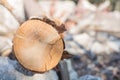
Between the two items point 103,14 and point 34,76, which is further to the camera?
point 103,14

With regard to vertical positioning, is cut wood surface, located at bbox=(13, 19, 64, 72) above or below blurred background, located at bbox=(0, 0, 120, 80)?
above

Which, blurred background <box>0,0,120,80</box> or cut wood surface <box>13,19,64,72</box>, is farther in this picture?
blurred background <box>0,0,120,80</box>

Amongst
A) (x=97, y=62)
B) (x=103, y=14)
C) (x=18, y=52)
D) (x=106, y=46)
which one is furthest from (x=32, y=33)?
(x=103, y=14)

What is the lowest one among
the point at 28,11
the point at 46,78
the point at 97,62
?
the point at 97,62

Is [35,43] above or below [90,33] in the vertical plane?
above

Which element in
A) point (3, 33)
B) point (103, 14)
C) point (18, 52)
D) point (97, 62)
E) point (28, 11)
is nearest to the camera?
point (18, 52)

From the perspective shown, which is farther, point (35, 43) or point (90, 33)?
point (90, 33)

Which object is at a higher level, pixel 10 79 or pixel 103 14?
pixel 10 79

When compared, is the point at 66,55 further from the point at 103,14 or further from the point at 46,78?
the point at 103,14
